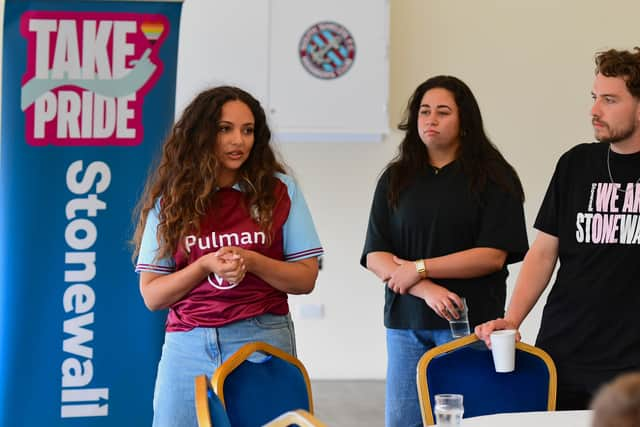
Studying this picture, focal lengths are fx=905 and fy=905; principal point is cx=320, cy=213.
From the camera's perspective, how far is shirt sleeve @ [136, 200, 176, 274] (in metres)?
2.64

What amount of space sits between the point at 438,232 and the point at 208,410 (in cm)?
147

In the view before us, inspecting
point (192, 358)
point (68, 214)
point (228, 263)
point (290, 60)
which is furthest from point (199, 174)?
point (290, 60)

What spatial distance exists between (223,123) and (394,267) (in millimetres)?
849

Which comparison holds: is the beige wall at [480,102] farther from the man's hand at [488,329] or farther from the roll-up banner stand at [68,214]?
the man's hand at [488,329]

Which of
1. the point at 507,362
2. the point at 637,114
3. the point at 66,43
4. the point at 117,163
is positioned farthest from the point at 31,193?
the point at 637,114

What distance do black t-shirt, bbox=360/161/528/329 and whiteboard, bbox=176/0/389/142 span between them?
2.79 meters

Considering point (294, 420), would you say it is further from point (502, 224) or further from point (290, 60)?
point (290, 60)

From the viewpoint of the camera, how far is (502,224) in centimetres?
314

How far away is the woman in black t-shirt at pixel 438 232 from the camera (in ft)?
10.1

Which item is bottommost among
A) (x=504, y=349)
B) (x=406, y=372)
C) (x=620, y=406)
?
(x=406, y=372)

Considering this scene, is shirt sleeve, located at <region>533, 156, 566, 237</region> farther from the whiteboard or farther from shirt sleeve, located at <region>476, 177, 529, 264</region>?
the whiteboard

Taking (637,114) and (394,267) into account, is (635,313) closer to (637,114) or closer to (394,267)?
(637,114)

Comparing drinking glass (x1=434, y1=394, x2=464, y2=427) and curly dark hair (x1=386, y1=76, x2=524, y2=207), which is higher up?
curly dark hair (x1=386, y1=76, x2=524, y2=207)

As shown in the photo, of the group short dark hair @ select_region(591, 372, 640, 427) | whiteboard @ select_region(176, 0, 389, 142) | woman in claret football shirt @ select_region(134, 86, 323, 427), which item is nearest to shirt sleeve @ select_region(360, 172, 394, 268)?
woman in claret football shirt @ select_region(134, 86, 323, 427)
